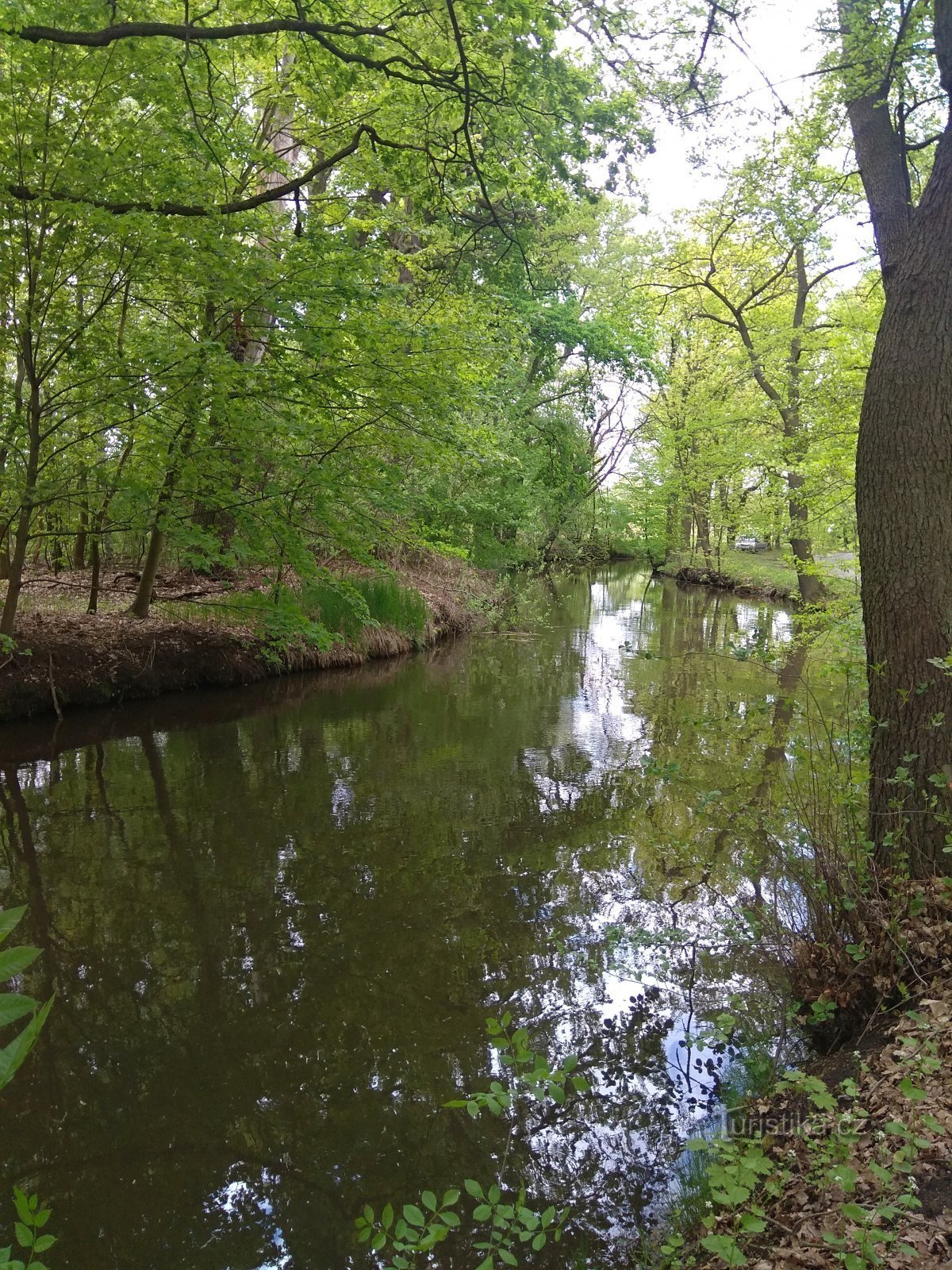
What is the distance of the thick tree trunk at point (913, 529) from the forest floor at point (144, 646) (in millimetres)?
6665

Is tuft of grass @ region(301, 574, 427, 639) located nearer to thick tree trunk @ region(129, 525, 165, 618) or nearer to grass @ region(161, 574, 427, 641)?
grass @ region(161, 574, 427, 641)

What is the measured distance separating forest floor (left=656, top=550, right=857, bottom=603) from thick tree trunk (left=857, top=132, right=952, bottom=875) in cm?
1654

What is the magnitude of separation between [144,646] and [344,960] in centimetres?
645

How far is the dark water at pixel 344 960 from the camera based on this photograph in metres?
2.80

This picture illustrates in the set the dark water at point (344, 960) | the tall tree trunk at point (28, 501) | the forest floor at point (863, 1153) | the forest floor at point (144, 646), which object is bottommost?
the dark water at point (344, 960)

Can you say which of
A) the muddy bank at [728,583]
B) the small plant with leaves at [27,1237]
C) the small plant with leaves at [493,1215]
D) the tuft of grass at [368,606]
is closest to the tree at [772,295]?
the tuft of grass at [368,606]

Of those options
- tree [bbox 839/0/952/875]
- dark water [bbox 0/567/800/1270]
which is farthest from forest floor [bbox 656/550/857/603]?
tree [bbox 839/0/952/875]

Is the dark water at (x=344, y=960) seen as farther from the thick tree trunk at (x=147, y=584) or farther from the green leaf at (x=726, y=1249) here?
the thick tree trunk at (x=147, y=584)

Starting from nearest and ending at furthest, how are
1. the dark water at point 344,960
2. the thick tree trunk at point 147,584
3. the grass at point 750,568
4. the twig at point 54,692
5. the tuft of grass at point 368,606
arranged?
the dark water at point 344,960 → the twig at point 54,692 → the thick tree trunk at point 147,584 → the tuft of grass at point 368,606 → the grass at point 750,568

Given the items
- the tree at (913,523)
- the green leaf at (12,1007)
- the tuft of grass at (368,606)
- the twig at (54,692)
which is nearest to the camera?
the green leaf at (12,1007)

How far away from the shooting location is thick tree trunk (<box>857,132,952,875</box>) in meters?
3.55

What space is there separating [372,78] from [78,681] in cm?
667

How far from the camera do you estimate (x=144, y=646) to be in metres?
9.45

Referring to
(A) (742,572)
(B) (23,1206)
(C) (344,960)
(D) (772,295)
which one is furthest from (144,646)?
(A) (742,572)
